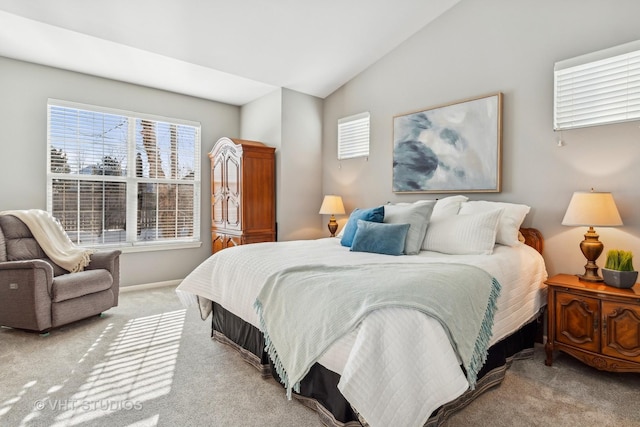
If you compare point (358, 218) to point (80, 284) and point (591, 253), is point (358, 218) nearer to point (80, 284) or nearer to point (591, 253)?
point (591, 253)

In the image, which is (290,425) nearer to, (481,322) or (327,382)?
(327,382)

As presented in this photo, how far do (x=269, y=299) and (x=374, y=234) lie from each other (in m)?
1.13

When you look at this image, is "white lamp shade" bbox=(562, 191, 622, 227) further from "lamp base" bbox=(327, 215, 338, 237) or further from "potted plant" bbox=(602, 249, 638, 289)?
"lamp base" bbox=(327, 215, 338, 237)

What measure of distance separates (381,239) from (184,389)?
163 centimetres

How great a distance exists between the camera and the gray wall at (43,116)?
371cm

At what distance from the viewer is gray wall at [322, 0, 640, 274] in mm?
2627

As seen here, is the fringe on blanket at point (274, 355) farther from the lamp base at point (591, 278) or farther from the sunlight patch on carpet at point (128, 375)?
the lamp base at point (591, 278)

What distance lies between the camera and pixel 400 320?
1.42 metres

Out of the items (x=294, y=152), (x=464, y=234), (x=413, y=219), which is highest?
(x=294, y=152)

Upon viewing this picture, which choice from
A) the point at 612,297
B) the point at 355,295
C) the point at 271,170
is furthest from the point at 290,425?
the point at 271,170

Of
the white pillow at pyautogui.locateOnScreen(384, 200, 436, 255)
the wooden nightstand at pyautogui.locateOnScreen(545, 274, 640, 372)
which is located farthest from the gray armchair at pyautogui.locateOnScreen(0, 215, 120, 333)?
the wooden nightstand at pyautogui.locateOnScreen(545, 274, 640, 372)

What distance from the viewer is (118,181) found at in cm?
444

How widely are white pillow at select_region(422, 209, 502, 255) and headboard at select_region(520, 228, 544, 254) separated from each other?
0.46m

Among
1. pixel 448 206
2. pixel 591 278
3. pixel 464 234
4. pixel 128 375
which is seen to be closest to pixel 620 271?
pixel 591 278
